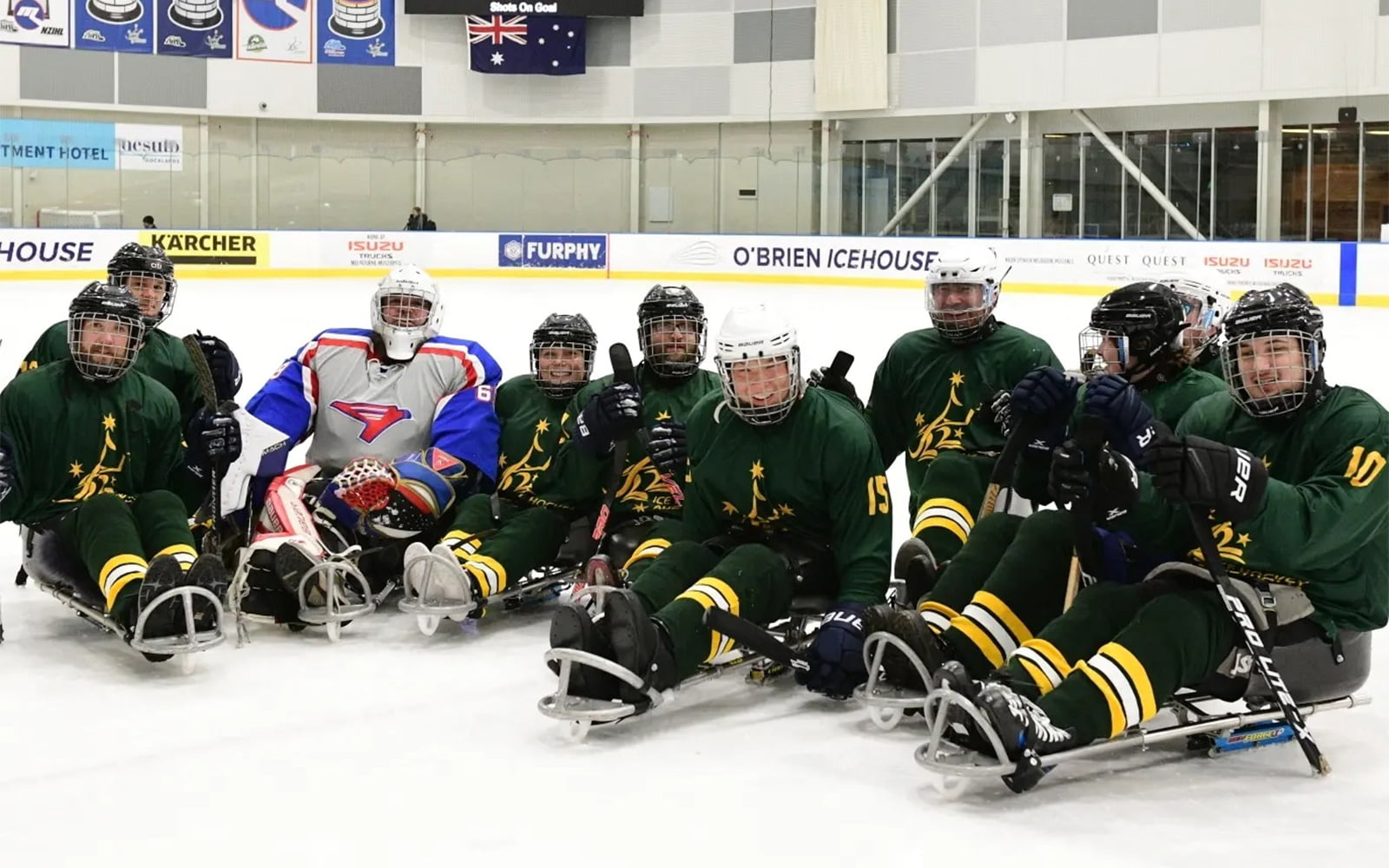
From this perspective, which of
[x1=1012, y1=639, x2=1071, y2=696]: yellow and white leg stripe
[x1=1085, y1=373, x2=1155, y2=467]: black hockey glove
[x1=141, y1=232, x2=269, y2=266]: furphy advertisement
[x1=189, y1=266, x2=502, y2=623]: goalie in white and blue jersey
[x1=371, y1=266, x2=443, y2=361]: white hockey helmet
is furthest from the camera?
[x1=141, y1=232, x2=269, y2=266]: furphy advertisement

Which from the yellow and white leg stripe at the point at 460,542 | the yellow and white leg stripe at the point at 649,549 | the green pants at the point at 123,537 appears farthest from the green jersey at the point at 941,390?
the green pants at the point at 123,537

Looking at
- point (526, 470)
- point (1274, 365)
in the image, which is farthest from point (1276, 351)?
point (526, 470)

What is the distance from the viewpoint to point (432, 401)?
16.4 ft

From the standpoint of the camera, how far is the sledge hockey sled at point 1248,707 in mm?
3021

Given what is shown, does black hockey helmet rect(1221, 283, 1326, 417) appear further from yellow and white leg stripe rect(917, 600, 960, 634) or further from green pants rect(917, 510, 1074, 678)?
yellow and white leg stripe rect(917, 600, 960, 634)

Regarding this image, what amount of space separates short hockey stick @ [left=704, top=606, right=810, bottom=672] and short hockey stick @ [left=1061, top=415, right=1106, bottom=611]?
645 mm

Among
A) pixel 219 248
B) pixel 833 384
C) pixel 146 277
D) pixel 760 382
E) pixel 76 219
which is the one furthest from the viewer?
pixel 76 219

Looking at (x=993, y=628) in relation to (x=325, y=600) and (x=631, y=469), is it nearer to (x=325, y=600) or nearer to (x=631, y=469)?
(x=631, y=469)

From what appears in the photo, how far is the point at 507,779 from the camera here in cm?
325

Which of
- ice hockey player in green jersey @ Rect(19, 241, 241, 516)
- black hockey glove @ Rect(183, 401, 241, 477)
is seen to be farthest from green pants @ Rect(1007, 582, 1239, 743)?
ice hockey player in green jersey @ Rect(19, 241, 241, 516)

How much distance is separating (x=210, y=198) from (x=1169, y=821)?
22.1 m

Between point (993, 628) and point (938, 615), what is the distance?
0.15m

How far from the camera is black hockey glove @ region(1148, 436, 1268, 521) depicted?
2887mm

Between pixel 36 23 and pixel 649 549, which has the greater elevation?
pixel 36 23
